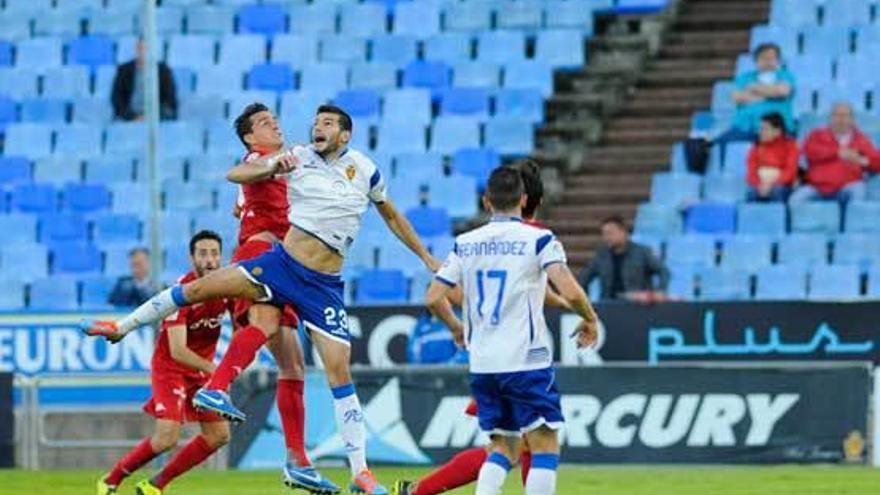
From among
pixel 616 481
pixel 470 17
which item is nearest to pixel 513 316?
pixel 616 481

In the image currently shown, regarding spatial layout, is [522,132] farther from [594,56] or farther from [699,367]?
[699,367]

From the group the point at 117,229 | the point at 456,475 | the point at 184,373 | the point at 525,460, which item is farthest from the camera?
the point at 117,229

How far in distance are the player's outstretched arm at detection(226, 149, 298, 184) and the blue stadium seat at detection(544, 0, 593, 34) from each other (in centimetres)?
1354

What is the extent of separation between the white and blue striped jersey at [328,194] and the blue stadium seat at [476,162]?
11.0 metres

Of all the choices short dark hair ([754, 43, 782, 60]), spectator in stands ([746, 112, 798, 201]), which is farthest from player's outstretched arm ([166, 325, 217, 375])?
short dark hair ([754, 43, 782, 60])

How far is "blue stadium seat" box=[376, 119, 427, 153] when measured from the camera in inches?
1070

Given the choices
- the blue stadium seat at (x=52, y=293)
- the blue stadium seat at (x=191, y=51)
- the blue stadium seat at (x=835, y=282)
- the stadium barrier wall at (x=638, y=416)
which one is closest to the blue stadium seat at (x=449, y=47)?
the blue stadium seat at (x=191, y=51)

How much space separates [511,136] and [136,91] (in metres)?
4.46

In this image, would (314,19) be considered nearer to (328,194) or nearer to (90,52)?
(90,52)

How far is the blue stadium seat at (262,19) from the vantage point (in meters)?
29.6

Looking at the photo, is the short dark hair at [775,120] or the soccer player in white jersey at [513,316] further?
the short dark hair at [775,120]

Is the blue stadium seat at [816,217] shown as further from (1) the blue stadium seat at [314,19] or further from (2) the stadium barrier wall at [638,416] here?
(1) the blue stadium seat at [314,19]

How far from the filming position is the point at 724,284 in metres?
24.2

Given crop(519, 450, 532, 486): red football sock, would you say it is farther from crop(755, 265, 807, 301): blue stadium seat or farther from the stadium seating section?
the stadium seating section
